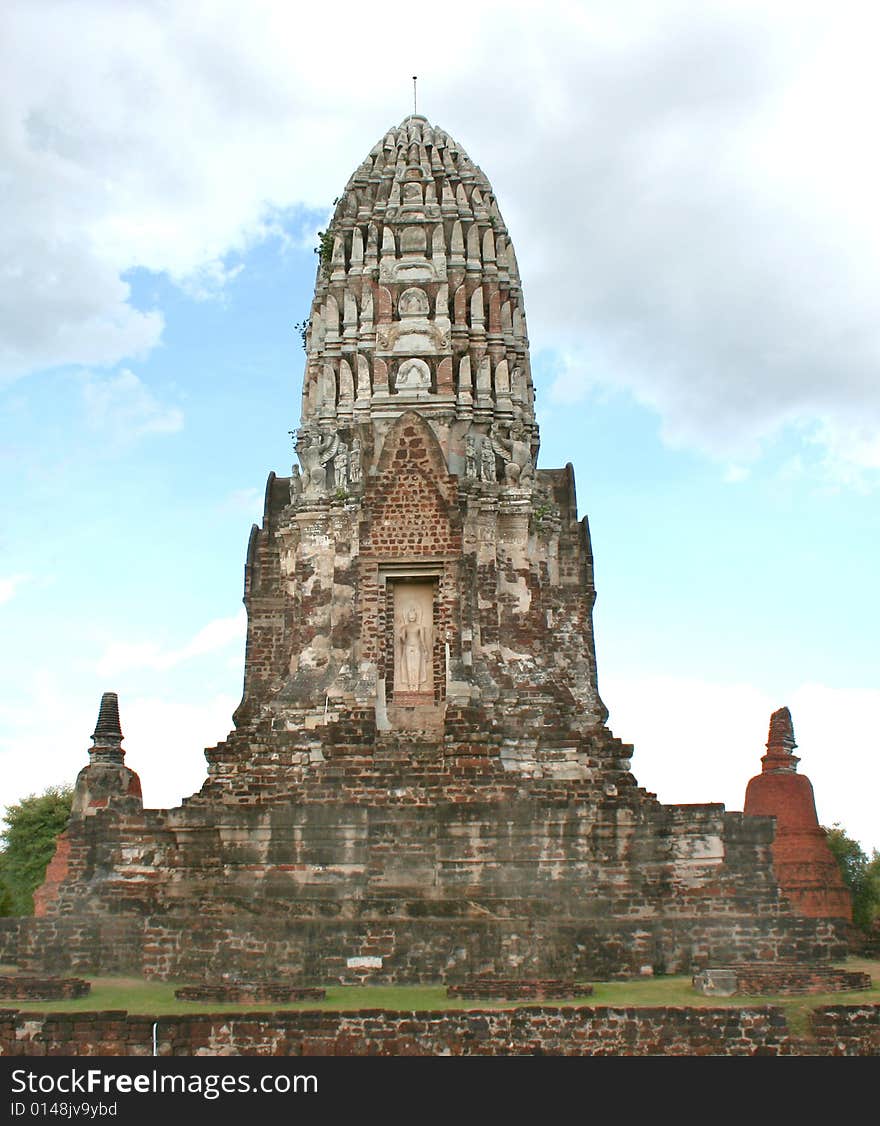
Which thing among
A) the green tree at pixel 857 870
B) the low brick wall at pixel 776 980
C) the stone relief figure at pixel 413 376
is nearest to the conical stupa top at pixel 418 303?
the stone relief figure at pixel 413 376

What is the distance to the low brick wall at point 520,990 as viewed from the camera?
16.7 m

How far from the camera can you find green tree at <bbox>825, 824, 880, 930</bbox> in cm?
3956

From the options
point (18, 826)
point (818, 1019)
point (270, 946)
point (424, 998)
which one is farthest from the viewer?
point (18, 826)

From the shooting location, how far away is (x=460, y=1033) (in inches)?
608

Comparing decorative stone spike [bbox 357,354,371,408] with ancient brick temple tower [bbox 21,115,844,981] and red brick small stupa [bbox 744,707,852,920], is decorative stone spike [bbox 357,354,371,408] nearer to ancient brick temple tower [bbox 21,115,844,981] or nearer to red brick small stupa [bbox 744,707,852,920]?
ancient brick temple tower [bbox 21,115,844,981]

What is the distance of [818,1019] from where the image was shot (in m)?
15.4

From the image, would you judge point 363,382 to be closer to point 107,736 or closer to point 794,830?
point 107,736

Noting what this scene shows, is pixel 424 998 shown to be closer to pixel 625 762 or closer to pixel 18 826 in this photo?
pixel 625 762

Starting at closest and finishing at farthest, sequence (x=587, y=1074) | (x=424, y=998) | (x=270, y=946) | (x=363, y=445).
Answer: (x=587, y=1074), (x=424, y=998), (x=270, y=946), (x=363, y=445)

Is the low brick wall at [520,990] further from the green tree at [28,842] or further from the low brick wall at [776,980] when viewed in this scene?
the green tree at [28,842]

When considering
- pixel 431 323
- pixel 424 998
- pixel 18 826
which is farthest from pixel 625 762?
pixel 18 826

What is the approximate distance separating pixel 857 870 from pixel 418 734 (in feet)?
80.0

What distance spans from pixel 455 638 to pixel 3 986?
381 inches

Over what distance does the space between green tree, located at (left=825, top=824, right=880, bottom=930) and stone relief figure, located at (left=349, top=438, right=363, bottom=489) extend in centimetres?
2270
